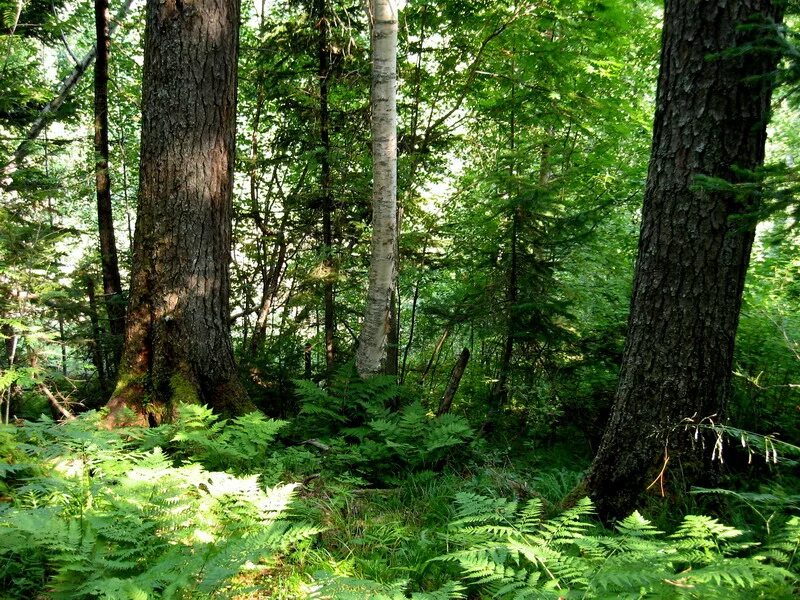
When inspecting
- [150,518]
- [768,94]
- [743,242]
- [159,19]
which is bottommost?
[150,518]

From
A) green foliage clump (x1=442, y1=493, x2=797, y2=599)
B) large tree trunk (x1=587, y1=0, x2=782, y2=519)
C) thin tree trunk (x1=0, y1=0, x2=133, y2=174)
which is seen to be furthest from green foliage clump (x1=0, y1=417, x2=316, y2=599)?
thin tree trunk (x1=0, y1=0, x2=133, y2=174)

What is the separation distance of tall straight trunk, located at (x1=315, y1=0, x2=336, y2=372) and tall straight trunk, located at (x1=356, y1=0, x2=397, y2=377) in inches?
39.5

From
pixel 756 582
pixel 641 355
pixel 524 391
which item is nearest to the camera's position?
pixel 756 582

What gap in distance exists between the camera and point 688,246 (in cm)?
299

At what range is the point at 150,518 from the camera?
2359 mm

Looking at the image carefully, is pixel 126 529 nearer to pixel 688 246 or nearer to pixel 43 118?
pixel 688 246

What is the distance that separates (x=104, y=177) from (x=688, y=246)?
6692mm

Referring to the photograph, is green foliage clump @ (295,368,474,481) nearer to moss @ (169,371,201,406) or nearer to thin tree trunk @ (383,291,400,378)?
thin tree trunk @ (383,291,400,378)

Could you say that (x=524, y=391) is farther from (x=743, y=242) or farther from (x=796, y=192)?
(x=796, y=192)

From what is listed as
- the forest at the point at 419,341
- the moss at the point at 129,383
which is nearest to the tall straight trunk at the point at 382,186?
the forest at the point at 419,341

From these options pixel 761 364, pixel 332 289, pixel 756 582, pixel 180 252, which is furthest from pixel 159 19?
pixel 761 364

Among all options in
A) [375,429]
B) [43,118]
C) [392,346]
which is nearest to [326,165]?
[392,346]

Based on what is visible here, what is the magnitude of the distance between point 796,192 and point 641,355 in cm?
126

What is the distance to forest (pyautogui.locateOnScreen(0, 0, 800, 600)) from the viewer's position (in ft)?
7.67
